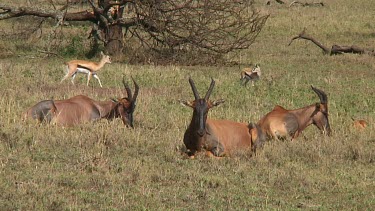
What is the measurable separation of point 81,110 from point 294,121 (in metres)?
3.41

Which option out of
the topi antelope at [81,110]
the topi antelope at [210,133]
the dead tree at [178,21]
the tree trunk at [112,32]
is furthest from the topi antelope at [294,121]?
the tree trunk at [112,32]

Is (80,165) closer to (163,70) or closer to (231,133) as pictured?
(231,133)

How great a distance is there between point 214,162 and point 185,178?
1.16m

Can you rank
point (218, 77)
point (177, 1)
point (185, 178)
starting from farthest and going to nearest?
point (177, 1)
point (218, 77)
point (185, 178)

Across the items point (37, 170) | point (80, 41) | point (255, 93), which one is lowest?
point (80, 41)

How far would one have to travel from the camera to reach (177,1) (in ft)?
75.7

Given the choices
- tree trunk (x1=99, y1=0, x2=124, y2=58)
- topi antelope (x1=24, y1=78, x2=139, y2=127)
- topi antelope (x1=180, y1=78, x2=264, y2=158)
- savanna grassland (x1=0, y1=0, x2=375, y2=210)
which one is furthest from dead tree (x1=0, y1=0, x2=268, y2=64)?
topi antelope (x1=180, y1=78, x2=264, y2=158)

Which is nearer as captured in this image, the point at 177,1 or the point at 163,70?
the point at 163,70

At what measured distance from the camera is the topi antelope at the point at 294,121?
1307 centimetres

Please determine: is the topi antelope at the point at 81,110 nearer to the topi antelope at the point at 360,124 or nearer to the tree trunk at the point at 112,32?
the topi antelope at the point at 360,124

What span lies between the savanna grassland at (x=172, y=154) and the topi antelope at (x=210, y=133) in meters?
0.26

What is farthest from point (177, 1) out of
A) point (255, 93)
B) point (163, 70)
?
point (255, 93)

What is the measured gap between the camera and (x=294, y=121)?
13352 mm

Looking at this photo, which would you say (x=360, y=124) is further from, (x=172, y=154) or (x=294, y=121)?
(x=172, y=154)
